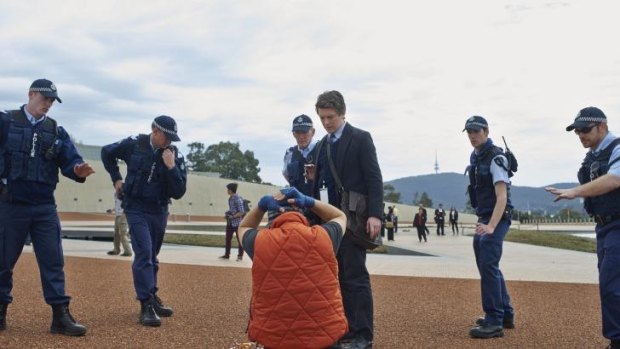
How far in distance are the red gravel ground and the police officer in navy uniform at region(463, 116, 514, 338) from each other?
19cm

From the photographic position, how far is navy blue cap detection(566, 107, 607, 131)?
14.6ft

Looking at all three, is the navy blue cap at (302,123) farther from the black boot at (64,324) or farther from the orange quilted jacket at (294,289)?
the orange quilted jacket at (294,289)

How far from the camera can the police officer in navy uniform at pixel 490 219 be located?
17.5ft

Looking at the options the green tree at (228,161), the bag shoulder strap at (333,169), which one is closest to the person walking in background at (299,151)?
the bag shoulder strap at (333,169)

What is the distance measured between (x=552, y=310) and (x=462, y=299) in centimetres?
114

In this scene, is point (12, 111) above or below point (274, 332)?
above

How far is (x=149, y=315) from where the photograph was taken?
5594 mm

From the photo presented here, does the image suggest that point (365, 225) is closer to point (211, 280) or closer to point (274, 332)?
point (274, 332)

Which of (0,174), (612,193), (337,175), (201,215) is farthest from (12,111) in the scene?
(201,215)

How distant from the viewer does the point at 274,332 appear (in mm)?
2906

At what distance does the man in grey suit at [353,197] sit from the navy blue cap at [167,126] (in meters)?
1.75

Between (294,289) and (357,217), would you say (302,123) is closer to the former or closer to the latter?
(357,217)

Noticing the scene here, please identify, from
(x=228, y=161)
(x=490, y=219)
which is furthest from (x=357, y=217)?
(x=228, y=161)

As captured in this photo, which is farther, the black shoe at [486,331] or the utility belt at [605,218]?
the black shoe at [486,331]
